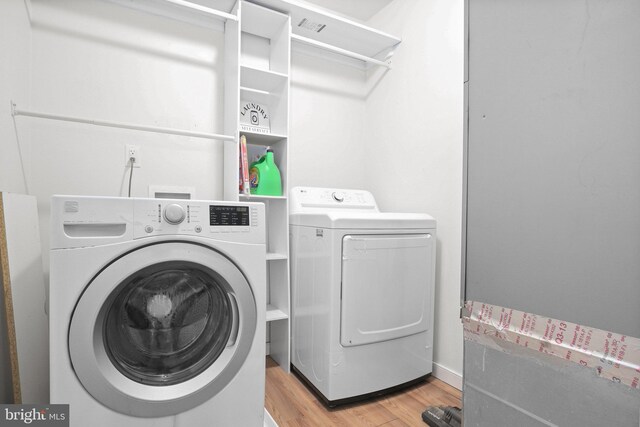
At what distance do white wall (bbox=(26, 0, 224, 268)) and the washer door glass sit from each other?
0.88 meters

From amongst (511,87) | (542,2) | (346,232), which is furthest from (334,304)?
(542,2)

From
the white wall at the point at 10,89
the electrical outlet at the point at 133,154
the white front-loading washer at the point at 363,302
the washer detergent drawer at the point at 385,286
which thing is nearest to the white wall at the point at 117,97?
the electrical outlet at the point at 133,154

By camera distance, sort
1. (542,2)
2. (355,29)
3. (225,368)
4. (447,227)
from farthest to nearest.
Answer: (355,29), (447,227), (225,368), (542,2)

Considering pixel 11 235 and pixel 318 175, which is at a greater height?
pixel 318 175

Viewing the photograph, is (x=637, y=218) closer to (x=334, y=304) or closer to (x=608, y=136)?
(x=608, y=136)

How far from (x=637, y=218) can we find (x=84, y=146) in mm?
2218

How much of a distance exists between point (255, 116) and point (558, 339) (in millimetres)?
1920

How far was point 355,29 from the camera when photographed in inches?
81.8

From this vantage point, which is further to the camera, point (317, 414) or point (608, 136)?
point (317, 414)

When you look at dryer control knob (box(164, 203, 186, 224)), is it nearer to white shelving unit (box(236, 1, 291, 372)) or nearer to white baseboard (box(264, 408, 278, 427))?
white shelving unit (box(236, 1, 291, 372))

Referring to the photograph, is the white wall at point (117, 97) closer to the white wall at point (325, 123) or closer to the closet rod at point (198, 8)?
the closet rod at point (198, 8)

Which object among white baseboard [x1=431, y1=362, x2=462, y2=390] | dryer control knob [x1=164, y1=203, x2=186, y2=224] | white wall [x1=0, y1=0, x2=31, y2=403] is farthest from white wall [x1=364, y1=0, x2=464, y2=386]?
white wall [x1=0, y1=0, x2=31, y2=403]

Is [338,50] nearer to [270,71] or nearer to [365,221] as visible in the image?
[270,71]

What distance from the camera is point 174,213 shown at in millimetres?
1066
